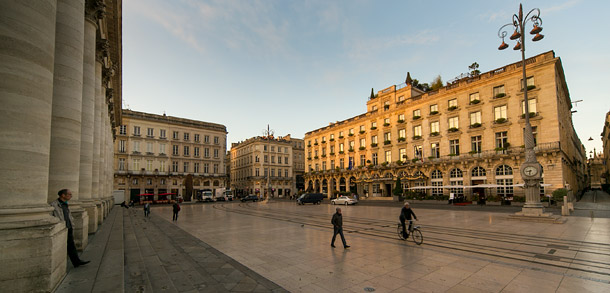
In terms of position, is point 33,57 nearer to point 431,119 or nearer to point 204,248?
point 204,248

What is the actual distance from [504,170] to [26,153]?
4141 cm

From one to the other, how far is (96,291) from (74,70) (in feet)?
22.1

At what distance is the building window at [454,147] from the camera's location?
1566 inches

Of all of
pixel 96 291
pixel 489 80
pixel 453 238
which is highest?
pixel 489 80

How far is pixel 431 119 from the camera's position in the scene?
142 ft

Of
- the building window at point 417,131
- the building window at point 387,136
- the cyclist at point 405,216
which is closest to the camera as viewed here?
the cyclist at point 405,216

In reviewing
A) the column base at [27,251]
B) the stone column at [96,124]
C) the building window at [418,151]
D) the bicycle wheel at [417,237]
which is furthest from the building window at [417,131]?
the column base at [27,251]

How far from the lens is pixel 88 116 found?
12.2m

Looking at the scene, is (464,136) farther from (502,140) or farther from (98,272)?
(98,272)

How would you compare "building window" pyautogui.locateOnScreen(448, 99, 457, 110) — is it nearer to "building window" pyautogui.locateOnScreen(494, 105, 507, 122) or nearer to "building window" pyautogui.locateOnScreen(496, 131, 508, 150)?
"building window" pyautogui.locateOnScreen(494, 105, 507, 122)

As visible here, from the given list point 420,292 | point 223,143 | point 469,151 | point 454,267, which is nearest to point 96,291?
point 420,292

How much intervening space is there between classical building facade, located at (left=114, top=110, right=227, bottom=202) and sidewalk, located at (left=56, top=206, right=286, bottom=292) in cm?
4071

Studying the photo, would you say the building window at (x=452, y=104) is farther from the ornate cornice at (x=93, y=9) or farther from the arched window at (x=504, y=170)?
the ornate cornice at (x=93, y=9)

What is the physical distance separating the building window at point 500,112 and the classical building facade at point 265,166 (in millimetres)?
47024
